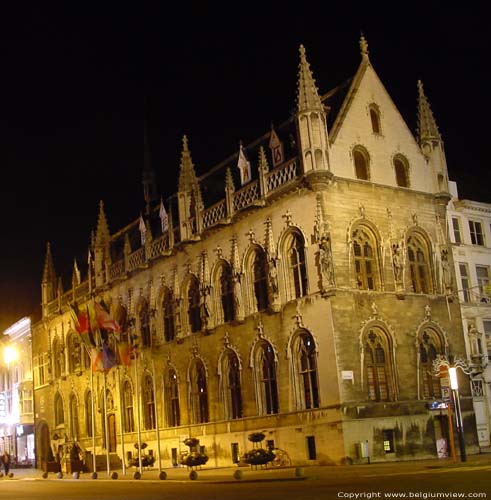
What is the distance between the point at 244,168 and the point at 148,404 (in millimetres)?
16998

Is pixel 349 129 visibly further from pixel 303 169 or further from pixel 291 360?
pixel 291 360

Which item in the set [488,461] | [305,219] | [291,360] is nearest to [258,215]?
[305,219]

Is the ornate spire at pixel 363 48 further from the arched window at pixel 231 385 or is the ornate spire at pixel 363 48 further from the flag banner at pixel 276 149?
the arched window at pixel 231 385

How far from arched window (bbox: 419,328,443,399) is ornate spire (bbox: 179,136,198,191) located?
1621 cm

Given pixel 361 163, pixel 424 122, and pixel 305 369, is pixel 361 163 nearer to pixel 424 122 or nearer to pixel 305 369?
pixel 424 122

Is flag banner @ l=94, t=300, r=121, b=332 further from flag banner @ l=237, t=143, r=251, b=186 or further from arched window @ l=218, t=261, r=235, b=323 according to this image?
flag banner @ l=237, t=143, r=251, b=186

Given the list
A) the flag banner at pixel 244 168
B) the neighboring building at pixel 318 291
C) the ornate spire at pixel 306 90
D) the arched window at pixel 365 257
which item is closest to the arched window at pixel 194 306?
the neighboring building at pixel 318 291

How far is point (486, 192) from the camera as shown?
158 feet

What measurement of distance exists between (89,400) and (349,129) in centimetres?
3130

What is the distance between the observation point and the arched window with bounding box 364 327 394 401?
36.7m

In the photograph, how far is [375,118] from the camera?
132ft

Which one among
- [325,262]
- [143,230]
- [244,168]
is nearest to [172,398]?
[143,230]

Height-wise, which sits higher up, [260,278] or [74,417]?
[260,278]

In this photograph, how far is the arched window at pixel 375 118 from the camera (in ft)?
131
